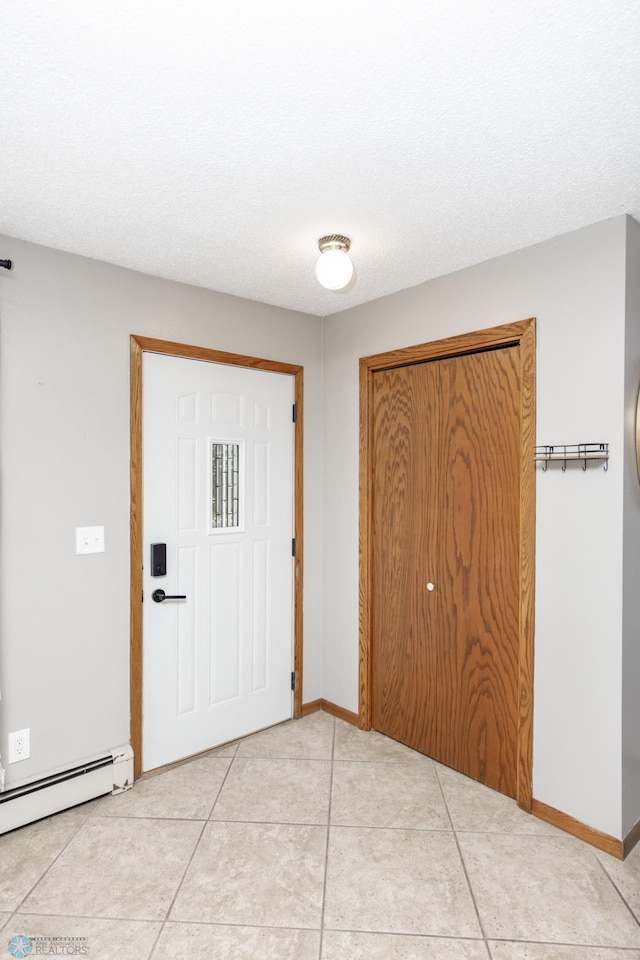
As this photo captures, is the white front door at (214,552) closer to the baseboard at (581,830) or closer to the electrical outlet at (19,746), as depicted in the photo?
the electrical outlet at (19,746)

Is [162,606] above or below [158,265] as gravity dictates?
below

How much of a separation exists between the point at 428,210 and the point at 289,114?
0.74 m

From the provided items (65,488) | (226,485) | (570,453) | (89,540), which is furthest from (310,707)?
(570,453)

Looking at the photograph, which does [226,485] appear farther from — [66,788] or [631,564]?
[631,564]

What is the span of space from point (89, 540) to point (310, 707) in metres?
1.74

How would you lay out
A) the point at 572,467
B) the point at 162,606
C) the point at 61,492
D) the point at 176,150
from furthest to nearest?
the point at 162,606
the point at 61,492
the point at 572,467
the point at 176,150

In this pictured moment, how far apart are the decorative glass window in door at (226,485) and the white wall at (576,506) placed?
4.50 ft

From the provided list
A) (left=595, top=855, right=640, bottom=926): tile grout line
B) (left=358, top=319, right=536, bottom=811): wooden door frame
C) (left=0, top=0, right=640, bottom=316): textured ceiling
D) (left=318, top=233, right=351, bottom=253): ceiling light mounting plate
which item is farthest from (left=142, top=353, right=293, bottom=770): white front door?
(left=595, top=855, right=640, bottom=926): tile grout line

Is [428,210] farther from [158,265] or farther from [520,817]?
[520,817]

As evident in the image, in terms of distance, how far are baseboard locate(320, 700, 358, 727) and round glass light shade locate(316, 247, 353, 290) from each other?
2.41 metres

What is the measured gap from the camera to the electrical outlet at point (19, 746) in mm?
2256

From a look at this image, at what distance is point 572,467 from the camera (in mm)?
2197

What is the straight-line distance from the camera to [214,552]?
2922mm

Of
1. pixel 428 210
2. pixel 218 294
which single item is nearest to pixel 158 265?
pixel 218 294
